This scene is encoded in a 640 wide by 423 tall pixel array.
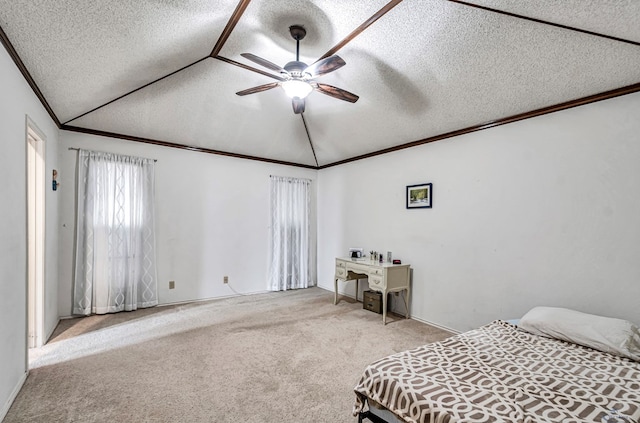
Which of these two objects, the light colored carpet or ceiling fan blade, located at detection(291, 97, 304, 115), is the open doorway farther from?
ceiling fan blade, located at detection(291, 97, 304, 115)

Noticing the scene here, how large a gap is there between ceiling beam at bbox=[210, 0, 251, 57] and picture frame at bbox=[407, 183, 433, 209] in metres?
2.77

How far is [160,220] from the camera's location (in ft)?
14.0

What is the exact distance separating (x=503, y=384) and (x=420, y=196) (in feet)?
8.64

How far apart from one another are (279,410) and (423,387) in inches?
40.5

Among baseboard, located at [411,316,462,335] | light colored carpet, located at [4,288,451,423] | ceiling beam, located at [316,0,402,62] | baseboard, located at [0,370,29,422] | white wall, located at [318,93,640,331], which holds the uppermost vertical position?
ceiling beam, located at [316,0,402,62]

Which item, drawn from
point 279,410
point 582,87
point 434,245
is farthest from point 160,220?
point 582,87

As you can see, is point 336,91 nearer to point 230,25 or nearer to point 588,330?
point 230,25

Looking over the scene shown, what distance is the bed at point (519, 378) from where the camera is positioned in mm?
1344

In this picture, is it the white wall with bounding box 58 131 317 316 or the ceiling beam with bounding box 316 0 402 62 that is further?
the white wall with bounding box 58 131 317 316

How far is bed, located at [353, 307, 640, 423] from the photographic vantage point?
1.34m

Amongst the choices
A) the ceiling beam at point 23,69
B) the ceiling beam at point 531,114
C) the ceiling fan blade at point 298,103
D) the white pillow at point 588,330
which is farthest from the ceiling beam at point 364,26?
the white pillow at point 588,330

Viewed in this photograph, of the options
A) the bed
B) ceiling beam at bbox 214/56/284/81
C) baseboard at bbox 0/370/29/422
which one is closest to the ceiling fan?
ceiling beam at bbox 214/56/284/81

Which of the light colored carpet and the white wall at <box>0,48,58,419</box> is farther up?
the white wall at <box>0,48,58,419</box>

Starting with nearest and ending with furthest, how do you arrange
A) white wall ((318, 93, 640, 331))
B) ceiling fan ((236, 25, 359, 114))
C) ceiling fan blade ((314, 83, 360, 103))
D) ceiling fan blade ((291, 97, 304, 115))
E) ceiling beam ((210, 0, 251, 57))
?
ceiling beam ((210, 0, 251, 57)) < ceiling fan ((236, 25, 359, 114)) < white wall ((318, 93, 640, 331)) < ceiling fan blade ((314, 83, 360, 103)) < ceiling fan blade ((291, 97, 304, 115))
